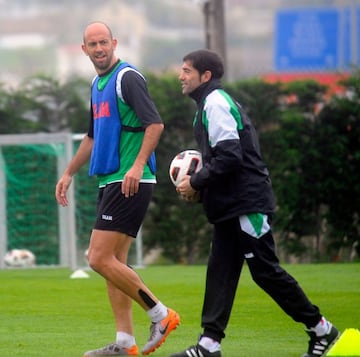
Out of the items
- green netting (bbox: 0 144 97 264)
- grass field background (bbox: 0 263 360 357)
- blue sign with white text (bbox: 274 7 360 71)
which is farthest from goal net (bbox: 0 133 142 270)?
blue sign with white text (bbox: 274 7 360 71)

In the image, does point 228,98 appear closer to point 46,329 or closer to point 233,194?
point 233,194

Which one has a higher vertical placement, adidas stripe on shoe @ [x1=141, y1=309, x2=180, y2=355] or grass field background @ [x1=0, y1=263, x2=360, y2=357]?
adidas stripe on shoe @ [x1=141, y1=309, x2=180, y2=355]

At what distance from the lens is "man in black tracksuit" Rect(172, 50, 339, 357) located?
25.8 feet

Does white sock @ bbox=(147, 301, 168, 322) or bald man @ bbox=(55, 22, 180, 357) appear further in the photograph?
white sock @ bbox=(147, 301, 168, 322)

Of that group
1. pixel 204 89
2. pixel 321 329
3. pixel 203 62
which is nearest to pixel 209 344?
pixel 321 329

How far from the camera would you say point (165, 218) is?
1917 cm

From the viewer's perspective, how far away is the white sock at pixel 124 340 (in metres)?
8.55

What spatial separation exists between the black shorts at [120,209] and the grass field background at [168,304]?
0.88 metres

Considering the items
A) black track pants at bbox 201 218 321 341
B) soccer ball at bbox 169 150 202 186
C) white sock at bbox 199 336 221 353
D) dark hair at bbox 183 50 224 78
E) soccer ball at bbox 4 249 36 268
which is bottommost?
soccer ball at bbox 4 249 36 268

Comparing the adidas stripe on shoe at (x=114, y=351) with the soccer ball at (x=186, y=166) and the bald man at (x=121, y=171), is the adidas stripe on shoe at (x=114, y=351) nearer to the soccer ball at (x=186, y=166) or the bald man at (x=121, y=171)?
the bald man at (x=121, y=171)

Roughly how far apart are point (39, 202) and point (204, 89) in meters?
9.73

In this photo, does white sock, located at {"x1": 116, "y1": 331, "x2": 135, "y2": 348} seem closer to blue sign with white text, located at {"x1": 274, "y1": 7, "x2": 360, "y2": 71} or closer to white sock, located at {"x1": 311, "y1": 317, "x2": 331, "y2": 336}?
white sock, located at {"x1": 311, "y1": 317, "x2": 331, "y2": 336}

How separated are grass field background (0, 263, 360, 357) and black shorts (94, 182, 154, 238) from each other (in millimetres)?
879

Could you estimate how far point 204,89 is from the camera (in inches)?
318
